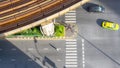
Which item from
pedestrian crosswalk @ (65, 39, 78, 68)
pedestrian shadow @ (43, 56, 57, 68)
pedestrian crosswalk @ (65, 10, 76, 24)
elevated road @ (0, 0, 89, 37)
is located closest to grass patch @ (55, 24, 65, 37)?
pedestrian crosswalk @ (65, 39, 78, 68)

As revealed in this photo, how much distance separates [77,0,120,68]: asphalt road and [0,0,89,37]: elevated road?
17333 mm

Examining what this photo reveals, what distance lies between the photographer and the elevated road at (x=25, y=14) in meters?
81.1

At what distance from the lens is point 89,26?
99.8 metres

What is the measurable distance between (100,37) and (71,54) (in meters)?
9.14

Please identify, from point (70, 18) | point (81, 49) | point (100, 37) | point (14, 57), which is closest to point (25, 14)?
point (14, 57)

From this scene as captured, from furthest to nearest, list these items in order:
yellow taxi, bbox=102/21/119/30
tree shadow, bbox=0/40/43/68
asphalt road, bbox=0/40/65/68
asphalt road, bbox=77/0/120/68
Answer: yellow taxi, bbox=102/21/119/30
asphalt road, bbox=77/0/120/68
asphalt road, bbox=0/40/65/68
tree shadow, bbox=0/40/43/68

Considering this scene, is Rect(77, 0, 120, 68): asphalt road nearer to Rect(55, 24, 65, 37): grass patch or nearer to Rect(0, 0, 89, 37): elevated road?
Rect(55, 24, 65, 37): grass patch

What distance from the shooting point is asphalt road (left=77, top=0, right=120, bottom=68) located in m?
97.4

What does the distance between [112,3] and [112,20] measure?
4821 millimetres

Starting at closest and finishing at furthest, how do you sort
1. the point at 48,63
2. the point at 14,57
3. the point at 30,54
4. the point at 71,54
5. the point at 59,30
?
the point at 14,57 < the point at 48,63 < the point at 30,54 < the point at 59,30 < the point at 71,54

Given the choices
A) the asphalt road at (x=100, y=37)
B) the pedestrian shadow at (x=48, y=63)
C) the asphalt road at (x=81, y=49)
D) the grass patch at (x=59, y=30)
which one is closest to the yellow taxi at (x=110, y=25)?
the asphalt road at (x=100, y=37)

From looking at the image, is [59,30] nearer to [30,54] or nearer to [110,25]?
[30,54]

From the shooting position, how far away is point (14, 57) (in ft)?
315

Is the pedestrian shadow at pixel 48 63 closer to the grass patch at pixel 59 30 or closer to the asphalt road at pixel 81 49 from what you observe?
the asphalt road at pixel 81 49
